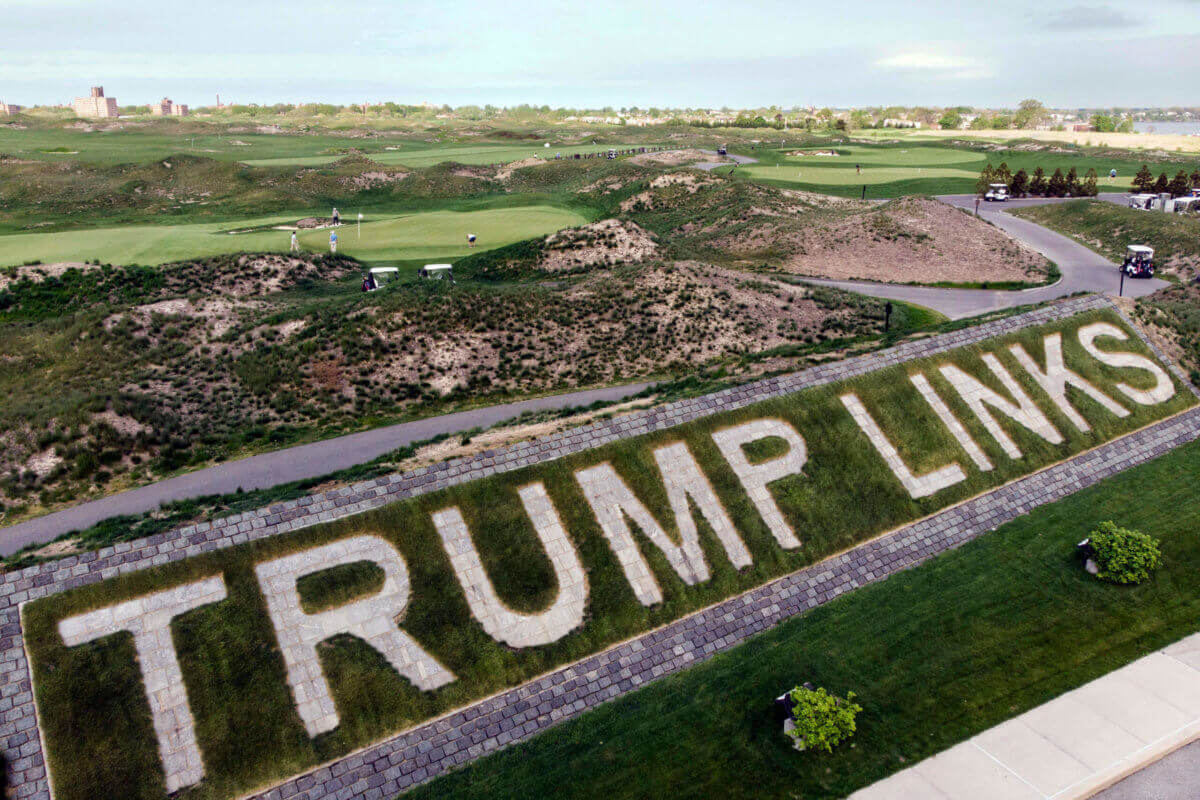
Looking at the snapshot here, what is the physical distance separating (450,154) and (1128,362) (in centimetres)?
14049

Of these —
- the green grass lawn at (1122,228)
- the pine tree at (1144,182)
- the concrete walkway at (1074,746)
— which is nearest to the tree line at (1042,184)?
the pine tree at (1144,182)

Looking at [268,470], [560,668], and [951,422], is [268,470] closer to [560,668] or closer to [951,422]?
[560,668]

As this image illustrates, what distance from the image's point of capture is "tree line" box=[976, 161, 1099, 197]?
10225cm

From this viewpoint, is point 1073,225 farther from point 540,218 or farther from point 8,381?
point 8,381

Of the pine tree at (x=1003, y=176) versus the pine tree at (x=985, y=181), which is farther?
the pine tree at (x=1003, y=176)

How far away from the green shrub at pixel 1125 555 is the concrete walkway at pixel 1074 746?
425 cm

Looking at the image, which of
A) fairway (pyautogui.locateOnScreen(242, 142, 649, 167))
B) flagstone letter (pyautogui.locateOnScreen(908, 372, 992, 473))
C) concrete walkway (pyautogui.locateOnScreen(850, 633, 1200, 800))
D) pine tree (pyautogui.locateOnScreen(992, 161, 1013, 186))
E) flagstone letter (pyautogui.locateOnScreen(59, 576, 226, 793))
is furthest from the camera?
fairway (pyautogui.locateOnScreen(242, 142, 649, 167))

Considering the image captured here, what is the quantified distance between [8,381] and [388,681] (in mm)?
34546

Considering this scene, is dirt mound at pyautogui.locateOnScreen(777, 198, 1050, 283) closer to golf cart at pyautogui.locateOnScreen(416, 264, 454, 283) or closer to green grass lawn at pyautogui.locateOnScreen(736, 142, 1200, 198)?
golf cart at pyautogui.locateOnScreen(416, 264, 454, 283)

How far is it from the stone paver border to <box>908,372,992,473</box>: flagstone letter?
1506 millimetres

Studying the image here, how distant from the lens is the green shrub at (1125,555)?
2594 cm

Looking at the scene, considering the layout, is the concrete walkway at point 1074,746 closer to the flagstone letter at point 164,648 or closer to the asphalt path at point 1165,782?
the asphalt path at point 1165,782

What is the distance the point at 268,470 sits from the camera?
32812 millimetres

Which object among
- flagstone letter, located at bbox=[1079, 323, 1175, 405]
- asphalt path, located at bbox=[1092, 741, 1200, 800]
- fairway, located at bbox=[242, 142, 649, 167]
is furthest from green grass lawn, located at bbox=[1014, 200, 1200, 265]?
fairway, located at bbox=[242, 142, 649, 167]
